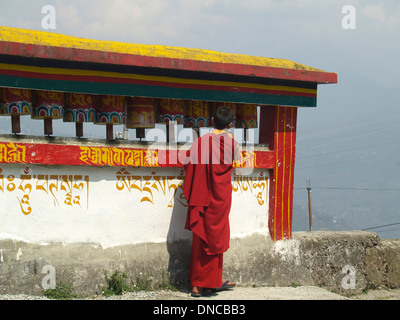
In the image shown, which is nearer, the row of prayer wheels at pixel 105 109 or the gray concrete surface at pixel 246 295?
the row of prayer wheels at pixel 105 109

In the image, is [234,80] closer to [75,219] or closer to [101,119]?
[101,119]

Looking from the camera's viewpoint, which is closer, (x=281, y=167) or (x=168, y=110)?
(x=168, y=110)

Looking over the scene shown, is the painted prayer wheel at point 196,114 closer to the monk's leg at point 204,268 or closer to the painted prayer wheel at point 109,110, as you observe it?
the painted prayer wheel at point 109,110

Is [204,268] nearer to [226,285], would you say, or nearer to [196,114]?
[226,285]

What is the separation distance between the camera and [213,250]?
5652 mm

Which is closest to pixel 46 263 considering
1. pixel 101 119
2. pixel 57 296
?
pixel 57 296

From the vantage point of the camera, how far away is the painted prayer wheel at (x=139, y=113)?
238 inches

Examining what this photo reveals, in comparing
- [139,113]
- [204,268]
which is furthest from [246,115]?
[204,268]

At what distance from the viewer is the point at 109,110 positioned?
231 inches

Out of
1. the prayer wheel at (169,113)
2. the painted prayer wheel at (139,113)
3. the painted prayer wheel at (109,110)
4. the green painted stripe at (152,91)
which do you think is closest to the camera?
the green painted stripe at (152,91)

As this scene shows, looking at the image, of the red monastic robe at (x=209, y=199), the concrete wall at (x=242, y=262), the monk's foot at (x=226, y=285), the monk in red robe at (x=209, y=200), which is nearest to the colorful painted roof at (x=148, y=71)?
the monk in red robe at (x=209, y=200)

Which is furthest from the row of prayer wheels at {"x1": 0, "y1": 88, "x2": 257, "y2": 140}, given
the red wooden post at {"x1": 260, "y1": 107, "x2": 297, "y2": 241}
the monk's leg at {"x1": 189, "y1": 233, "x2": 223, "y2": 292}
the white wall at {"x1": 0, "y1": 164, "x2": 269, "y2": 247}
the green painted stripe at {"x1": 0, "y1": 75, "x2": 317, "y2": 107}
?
the monk's leg at {"x1": 189, "y1": 233, "x2": 223, "y2": 292}

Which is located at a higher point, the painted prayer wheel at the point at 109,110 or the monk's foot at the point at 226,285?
the painted prayer wheel at the point at 109,110

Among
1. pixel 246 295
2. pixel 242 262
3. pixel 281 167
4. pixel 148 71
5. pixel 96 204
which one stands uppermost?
pixel 148 71
